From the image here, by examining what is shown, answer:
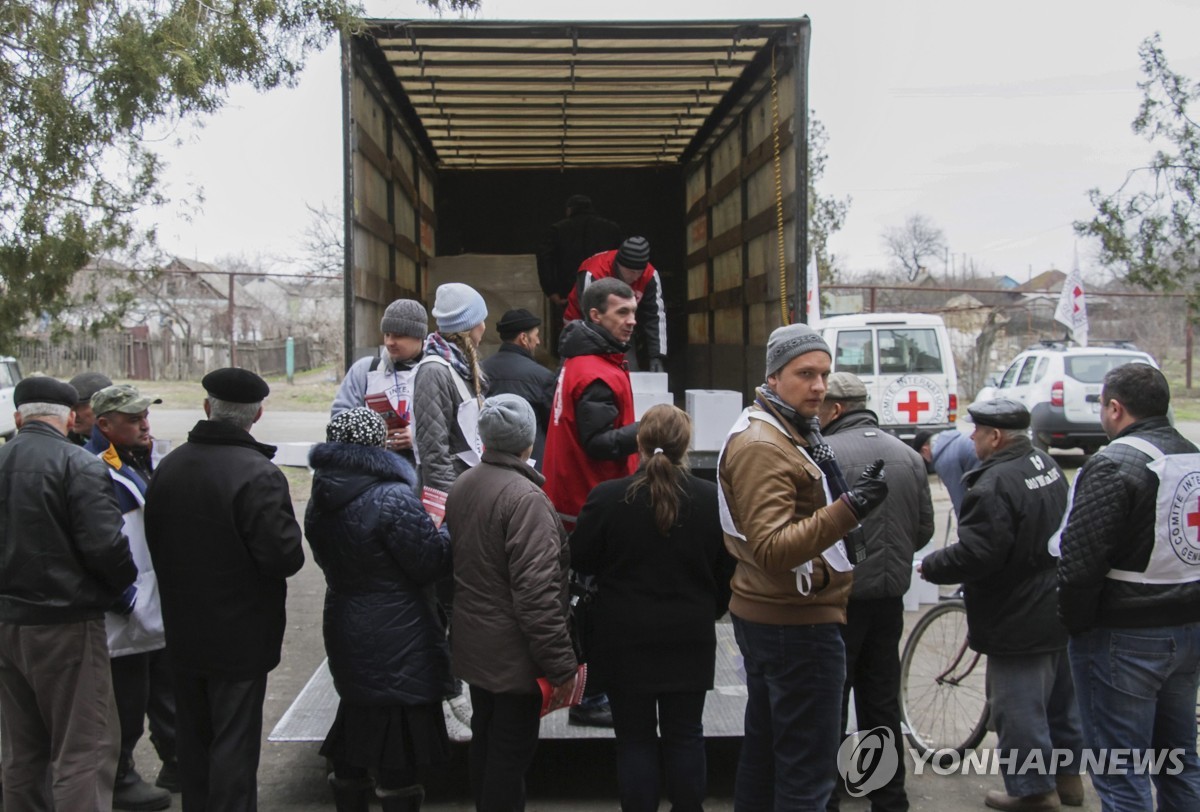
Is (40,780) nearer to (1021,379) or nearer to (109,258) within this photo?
(109,258)

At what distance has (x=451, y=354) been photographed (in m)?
4.50

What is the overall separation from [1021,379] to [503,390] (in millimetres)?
13093

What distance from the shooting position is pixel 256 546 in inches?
139

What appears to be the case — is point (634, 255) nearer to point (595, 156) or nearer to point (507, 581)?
point (507, 581)

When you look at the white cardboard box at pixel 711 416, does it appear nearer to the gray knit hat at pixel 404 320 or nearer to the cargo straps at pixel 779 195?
the cargo straps at pixel 779 195

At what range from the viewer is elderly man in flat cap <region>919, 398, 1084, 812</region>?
161 inches

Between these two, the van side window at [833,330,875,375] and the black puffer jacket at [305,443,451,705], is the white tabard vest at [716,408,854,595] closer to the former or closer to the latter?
the black puffer jacket at [305,443,451,705]

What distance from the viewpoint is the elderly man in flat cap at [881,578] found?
3975 mm

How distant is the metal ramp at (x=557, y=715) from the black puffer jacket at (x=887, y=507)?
77cm

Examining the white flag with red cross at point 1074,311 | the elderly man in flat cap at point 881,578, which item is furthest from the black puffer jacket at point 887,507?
the white flag with red cross at point 1074,311

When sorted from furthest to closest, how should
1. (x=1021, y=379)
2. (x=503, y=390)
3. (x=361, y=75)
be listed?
(x=1021, y=379) → (x=361, y=75) → (x=503, y=390)

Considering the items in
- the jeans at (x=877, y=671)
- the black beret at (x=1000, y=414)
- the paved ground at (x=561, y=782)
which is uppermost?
the black beret at (x=1000, y=414)

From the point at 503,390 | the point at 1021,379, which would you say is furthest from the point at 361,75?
the point at 1021,379

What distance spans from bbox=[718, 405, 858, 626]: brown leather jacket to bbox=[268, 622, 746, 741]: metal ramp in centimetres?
104
